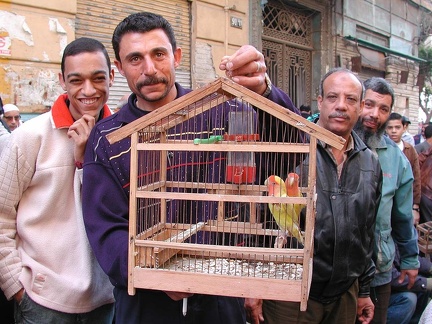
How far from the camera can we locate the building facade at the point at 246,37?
527cm

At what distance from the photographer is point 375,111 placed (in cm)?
323

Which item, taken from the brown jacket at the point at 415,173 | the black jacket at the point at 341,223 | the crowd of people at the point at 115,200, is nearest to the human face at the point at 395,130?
the brown jacket at the point at 415,173

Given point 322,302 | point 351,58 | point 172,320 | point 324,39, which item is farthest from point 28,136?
point 351,58

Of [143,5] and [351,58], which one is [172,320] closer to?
[143,5]

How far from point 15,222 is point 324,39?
9.43 meters

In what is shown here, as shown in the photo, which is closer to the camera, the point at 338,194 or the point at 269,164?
the point at 269,164

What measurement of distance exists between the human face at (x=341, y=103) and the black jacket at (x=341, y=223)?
17 cm

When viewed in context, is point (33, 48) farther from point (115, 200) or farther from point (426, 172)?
point (426, 172)

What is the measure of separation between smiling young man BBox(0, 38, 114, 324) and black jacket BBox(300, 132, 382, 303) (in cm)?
108

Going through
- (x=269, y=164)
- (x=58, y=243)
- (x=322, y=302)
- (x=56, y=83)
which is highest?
(x=56, y=83)

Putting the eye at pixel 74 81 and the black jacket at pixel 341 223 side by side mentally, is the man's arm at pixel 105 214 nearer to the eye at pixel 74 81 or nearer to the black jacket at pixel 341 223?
the eye at pixel 74 81

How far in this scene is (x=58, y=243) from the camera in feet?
6.61

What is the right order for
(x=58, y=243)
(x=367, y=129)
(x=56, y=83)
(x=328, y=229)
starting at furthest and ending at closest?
(x=56, y=83) < (x=367, y=129) < (x=328, y=229) < (x=58, y=243)

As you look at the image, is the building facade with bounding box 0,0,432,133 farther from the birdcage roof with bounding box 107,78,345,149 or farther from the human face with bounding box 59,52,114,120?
the birdcage roof with bounding box 107,78,345,149
